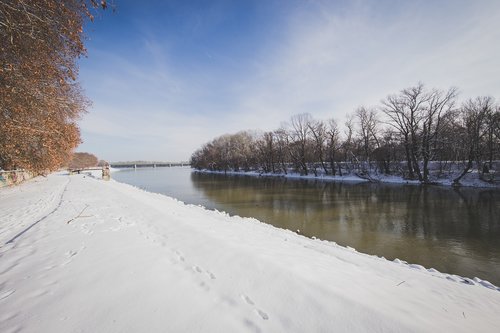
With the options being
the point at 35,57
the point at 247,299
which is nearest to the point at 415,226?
the point at 247,299

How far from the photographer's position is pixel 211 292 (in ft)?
12.0

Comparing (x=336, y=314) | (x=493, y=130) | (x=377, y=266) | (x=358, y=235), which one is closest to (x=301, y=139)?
(x=493, y=130)

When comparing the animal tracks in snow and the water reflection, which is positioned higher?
the animal tracks in snow

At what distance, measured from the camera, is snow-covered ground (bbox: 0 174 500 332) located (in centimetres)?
289

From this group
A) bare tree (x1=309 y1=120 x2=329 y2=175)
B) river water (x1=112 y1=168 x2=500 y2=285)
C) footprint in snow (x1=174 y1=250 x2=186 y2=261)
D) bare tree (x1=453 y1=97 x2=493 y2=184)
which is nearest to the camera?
footprint in snow (x1=174 y1=250 x2=186 y2=261)

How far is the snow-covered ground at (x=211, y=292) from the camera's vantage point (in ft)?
9.48

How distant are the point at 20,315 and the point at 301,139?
5275 centimetres

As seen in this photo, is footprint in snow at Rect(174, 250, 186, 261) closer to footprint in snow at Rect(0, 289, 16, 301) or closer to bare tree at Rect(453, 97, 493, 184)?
footprint in snow at Rect(0, 289, 16, 301)

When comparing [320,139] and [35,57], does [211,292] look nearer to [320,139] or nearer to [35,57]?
[35,57]

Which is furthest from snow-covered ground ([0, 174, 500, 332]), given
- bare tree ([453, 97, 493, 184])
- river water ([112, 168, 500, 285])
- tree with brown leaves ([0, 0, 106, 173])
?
bare tree ([453, 97, 493, 184])

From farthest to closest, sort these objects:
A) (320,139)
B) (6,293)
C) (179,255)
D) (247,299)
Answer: (320,139) → (179,255) → (6,293) → (247,299)

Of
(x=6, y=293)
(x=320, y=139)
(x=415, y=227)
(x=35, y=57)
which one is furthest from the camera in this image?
(x=320, y=139)

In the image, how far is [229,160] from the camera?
258 ft

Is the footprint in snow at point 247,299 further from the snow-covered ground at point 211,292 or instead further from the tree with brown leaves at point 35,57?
the tree with brown leaves at point 35,57
